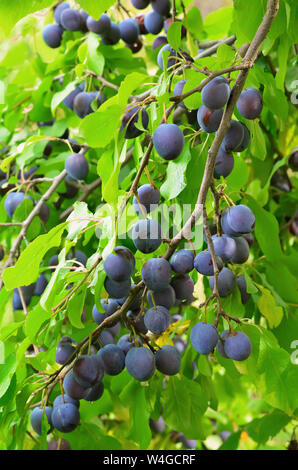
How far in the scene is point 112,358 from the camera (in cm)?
77

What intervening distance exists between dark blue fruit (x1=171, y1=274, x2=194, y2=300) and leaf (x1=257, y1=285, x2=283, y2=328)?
0.18 meters

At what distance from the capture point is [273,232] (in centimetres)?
93

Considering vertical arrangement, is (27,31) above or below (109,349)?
above

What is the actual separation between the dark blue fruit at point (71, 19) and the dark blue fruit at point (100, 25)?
49mm

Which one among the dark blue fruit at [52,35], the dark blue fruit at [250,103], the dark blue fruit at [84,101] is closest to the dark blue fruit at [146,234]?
Result: the dark blue fruit at [250,103]

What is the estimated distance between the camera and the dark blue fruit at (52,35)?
119 cm

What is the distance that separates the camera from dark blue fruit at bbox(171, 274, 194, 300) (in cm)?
75

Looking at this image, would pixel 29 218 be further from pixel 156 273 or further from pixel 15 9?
pixel 15 9

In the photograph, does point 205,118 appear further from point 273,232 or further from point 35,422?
point 35,422

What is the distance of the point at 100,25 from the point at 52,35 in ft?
0.59

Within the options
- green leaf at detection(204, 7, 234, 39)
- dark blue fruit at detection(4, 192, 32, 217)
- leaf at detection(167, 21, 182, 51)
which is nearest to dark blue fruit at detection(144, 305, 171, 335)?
leaf at detection(167, 21, 182, 51)

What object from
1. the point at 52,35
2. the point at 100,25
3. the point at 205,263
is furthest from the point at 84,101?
the point at 205,263
